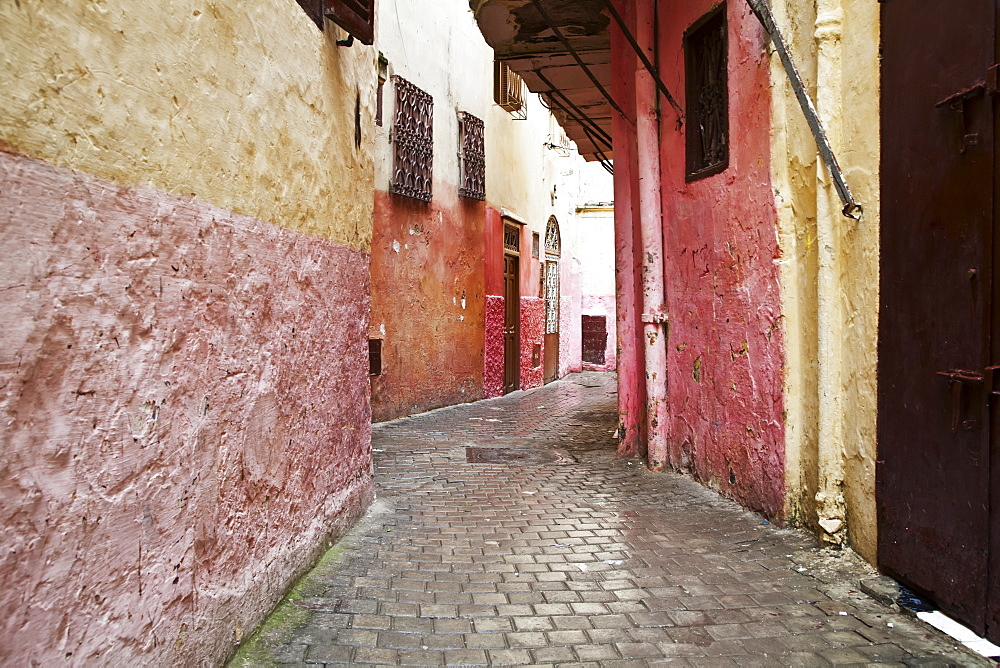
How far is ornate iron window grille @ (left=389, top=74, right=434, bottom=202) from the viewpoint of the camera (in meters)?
10.2

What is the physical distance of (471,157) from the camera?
1247cm

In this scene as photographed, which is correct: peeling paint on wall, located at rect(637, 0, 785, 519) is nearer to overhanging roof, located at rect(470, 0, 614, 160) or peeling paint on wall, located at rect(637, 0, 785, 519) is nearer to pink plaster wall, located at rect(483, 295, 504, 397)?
overhanging roof, located at rect(470, 0, 614, 160)

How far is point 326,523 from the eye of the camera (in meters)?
4.41

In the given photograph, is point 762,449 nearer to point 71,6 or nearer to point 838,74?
point 838,74

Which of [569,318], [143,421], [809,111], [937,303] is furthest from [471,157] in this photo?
[143,421]

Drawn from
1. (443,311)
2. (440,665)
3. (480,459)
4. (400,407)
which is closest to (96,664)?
(440,665)

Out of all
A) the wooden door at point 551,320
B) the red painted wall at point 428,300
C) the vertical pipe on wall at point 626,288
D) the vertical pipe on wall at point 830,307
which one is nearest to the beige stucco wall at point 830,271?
the vertical pipe on wall at point 830,307

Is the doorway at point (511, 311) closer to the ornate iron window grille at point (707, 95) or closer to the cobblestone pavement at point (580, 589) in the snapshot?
the cobblestone pavement at point (580, 589)

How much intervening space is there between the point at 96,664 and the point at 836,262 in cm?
400

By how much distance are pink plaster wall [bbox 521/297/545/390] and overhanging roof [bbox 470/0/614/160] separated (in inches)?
186

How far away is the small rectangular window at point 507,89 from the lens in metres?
14.3

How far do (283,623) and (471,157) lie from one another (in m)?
10.1

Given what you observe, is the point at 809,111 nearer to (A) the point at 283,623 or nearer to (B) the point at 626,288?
(B) the point at 626,288

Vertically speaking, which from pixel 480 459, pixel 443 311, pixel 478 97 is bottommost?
pixel 480 459
